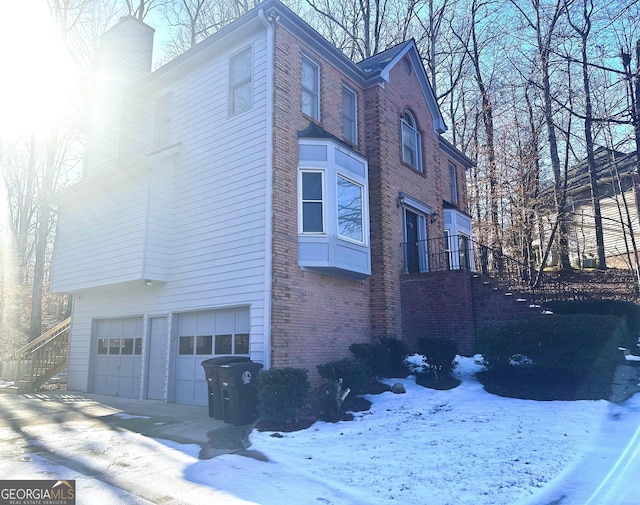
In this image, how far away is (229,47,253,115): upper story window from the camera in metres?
11.4

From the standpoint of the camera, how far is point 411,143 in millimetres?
15719

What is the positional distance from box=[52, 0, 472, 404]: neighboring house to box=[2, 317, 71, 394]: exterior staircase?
94 cm

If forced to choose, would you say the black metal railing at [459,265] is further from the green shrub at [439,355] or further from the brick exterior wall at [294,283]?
the green shrub at [439,355]

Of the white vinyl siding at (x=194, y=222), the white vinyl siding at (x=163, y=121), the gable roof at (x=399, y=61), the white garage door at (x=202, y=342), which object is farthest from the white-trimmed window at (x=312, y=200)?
the white vinyl siding at (x=163, y=121)

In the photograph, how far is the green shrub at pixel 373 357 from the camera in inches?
417

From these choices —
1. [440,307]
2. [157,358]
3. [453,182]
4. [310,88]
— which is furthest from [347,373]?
[453,182]

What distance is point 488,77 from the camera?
26891 millimetres

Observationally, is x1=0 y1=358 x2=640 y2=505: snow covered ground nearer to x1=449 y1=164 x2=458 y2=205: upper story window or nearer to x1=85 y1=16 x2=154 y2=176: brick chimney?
x1=85 y1=16 x2=154 y2=176: brick chimney

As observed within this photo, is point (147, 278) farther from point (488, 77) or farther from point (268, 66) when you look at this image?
point (488, 77)

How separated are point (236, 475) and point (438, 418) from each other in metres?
3.96

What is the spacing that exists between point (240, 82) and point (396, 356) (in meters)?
7.65

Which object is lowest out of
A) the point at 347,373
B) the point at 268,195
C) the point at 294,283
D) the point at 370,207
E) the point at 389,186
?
the point at 347,373

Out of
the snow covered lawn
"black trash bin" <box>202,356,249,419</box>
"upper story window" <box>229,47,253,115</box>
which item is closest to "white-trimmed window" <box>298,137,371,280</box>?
"upper story window" <box>229,47,253,115</box>

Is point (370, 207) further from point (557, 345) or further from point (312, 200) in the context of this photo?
point (557, 345)
